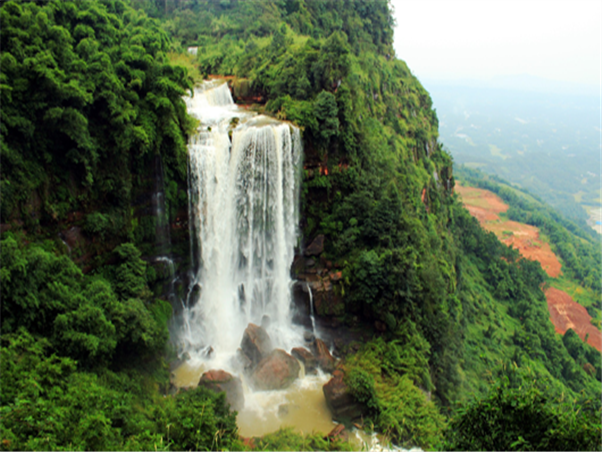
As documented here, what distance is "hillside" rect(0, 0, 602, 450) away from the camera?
9422 millimetres

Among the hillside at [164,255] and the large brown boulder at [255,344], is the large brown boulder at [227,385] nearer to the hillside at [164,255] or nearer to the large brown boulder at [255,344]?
the hillside at [164,255]

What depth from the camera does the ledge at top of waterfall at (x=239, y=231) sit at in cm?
1834

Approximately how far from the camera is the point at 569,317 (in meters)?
42.6

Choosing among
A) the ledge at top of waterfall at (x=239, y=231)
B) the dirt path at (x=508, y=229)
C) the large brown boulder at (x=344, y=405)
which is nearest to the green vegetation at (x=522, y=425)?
the large brown boulder at (x=344, y=405)

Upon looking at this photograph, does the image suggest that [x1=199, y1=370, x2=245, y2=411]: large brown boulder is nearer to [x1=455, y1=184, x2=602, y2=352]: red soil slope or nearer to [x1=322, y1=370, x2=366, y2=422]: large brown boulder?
[x1=322, y1=370, x2=366, y2=422]: large brown boulder

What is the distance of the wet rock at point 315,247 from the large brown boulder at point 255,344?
4.83 metres

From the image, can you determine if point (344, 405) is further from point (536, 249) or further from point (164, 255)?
point (536, 249)

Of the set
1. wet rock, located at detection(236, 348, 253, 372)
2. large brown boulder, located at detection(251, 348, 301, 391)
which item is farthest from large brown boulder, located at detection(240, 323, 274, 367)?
large brown boulder, located at detection(251, 348, 301, 391)

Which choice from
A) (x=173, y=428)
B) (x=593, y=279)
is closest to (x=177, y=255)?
(x=173, y=428)

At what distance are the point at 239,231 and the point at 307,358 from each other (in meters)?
6.54

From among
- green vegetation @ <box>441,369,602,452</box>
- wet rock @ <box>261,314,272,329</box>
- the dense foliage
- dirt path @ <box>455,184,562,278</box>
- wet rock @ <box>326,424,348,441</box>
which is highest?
the dense foliage

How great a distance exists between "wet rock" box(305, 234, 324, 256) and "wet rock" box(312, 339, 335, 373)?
4370 millimetres

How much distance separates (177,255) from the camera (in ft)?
60.6

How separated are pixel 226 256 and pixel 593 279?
5453 cm
